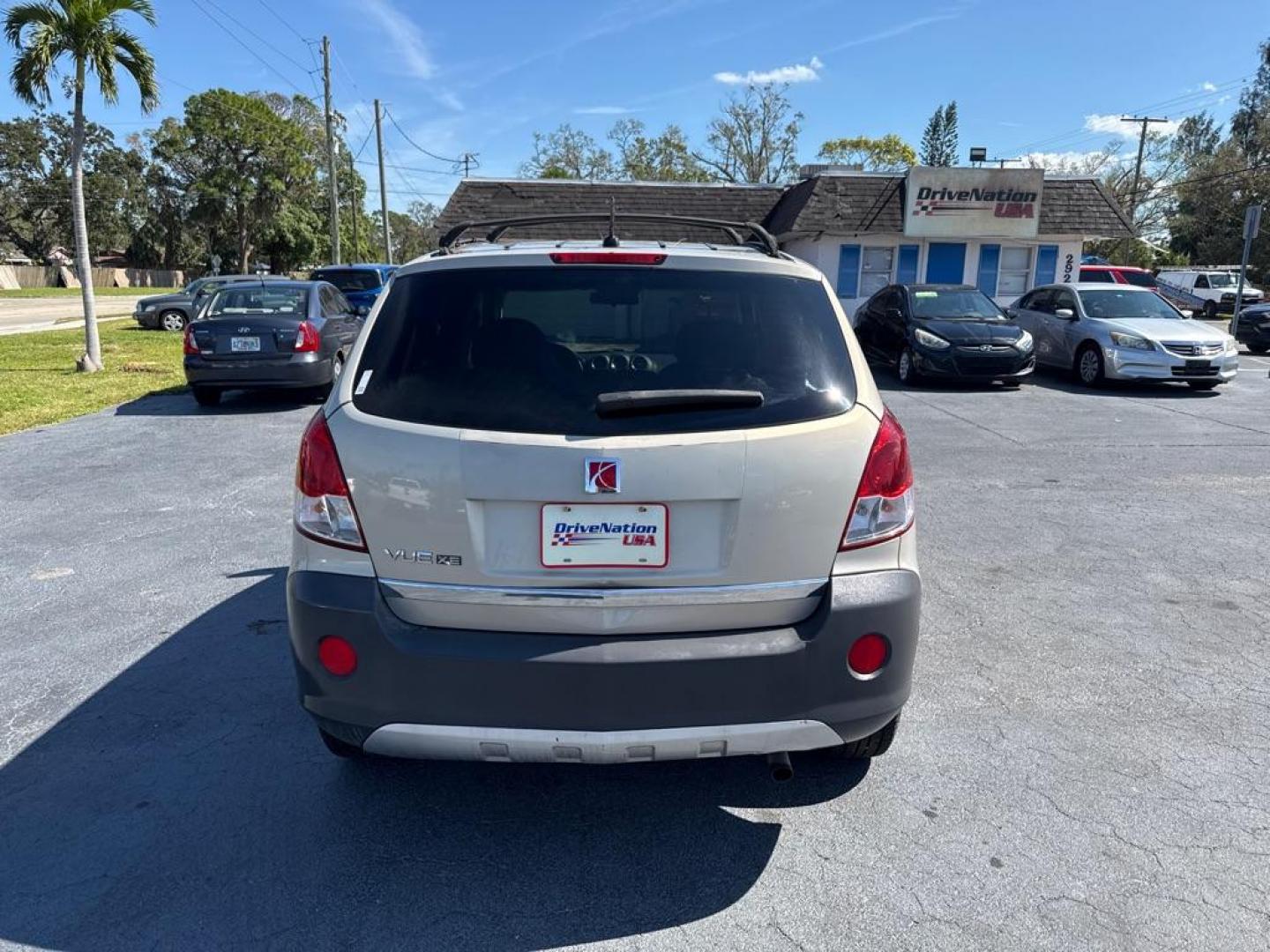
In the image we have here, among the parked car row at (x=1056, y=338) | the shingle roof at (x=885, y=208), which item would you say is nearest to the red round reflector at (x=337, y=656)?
the parked car row at (x=1056, y=338)

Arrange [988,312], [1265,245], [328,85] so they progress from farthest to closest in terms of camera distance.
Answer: [1265,245] < [328,85] < [988,312]

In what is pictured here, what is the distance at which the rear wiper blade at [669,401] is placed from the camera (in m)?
2.44

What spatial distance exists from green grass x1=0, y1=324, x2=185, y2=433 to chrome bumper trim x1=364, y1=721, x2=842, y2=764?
9.43 metres

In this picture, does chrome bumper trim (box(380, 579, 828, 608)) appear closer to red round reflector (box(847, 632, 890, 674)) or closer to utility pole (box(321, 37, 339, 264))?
red round reflector (box(847, 632, 890, 674))

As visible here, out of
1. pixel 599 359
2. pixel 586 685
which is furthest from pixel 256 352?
pixel 586 685

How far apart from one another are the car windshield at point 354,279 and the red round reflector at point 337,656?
18.2 metres

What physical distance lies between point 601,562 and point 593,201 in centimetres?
2430

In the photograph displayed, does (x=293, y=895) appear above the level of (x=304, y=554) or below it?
below

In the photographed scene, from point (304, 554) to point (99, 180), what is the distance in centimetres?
7833

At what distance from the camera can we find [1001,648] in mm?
4156

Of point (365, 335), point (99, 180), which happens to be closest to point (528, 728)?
point (365, 335)

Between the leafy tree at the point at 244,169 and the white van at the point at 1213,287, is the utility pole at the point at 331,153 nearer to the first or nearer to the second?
the leafy tree at the point at 244,169

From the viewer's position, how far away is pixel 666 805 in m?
2.97

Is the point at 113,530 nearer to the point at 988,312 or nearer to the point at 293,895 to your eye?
the point at 293,895
